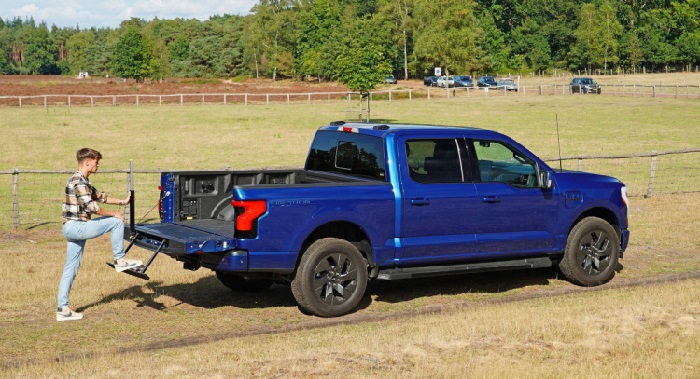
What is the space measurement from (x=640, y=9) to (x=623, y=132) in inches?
4512

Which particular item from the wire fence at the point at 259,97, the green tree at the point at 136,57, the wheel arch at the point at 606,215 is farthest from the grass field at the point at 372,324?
the green tree at the point at 136,57

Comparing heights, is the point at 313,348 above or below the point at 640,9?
below

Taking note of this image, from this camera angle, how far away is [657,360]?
7699 millimetres

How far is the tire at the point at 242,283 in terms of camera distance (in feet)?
37.1

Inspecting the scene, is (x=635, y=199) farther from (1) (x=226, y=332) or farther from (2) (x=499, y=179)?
(1) (x=226, y=332)

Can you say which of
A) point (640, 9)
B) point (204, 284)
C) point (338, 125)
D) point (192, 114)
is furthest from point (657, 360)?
point (640, 9)

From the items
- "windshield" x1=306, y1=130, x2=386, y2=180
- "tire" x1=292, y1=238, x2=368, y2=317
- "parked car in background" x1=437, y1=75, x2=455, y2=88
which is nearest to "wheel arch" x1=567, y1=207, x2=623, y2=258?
"windshield" x1=306, y1=130, x2=386, y2=180

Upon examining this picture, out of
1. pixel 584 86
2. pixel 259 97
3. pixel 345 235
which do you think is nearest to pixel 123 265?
pixel 345 235

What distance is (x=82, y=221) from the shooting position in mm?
9516

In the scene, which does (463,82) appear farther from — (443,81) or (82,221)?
(82,221)

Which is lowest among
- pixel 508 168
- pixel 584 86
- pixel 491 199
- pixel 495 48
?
pixel 491 199

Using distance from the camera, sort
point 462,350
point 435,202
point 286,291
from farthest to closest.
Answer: point 286,291, point 435,202, point 462,350

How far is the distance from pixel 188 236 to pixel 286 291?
2340mm

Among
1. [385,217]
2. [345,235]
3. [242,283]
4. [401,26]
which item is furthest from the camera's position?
[401,26]
